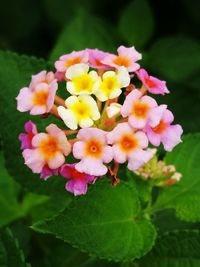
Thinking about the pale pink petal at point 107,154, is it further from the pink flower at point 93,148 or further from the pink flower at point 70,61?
the pink flower at point 70,61

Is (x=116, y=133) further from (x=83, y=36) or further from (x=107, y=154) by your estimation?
(x=83, y=36)

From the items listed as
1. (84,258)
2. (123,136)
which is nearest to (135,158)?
(123,136)

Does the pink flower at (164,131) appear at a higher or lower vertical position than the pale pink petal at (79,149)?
higher

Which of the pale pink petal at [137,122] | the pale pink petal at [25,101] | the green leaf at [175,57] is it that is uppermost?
the green leaf at [175,57]

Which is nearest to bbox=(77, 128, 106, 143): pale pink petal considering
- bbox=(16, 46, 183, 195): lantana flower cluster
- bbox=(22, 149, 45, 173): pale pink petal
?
bbox=(16, 46, 183, 195): lantana flower cluster

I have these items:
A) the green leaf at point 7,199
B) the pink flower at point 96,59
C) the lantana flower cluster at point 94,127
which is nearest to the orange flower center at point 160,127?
the lantana flower cluster at point 94,127

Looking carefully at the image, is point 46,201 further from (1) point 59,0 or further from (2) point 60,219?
(1) point 59,0
